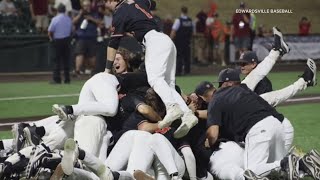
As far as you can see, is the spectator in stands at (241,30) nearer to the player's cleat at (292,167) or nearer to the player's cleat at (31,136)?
the player's cleat at (31,136)

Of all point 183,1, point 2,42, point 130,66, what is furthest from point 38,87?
point 183,1

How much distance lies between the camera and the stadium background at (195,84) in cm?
1420

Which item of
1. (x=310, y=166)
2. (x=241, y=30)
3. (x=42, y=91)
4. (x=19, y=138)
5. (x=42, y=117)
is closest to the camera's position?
(x=310, y=166)

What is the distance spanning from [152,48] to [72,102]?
758 cm

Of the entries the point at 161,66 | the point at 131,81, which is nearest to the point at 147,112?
the point at 131,81

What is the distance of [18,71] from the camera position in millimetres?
25203

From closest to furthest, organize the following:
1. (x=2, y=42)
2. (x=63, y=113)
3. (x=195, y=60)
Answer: (x=63, y=113)
(x=2, y=42)
(x=195, y=60)

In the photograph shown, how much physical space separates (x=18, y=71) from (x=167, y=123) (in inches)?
685

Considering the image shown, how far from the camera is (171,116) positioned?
8500mm

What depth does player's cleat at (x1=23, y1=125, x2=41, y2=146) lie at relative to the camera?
8438mm

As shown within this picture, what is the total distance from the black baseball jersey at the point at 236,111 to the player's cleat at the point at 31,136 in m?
1.82

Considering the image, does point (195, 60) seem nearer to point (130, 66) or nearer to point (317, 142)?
point (317, 142)

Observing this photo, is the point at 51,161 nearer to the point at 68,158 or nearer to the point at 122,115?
the point at 68,158

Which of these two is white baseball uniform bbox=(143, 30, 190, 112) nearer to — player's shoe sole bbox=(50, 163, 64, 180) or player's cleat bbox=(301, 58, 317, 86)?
player's cleat bbox=(301, 58, 317, 86)
